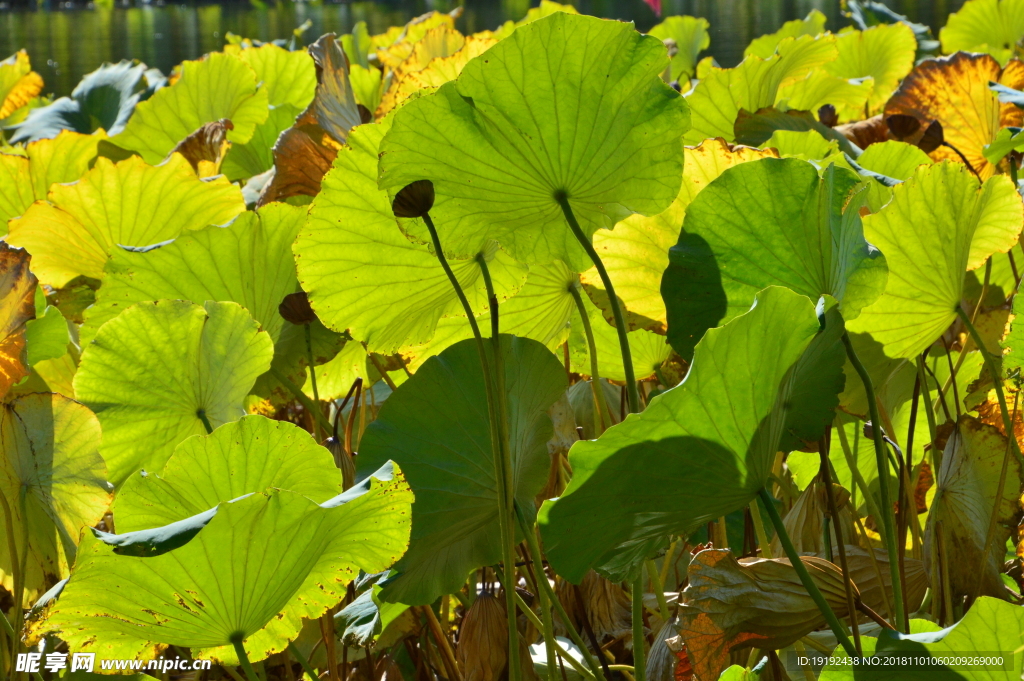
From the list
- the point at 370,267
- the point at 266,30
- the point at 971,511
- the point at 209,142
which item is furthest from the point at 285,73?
the point at 266,30

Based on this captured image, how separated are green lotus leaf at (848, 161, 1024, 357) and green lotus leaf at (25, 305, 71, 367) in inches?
20.8

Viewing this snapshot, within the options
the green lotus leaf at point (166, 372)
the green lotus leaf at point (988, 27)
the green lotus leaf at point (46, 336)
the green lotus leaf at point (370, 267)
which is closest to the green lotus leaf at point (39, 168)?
the green lotus leaf at point (46, 336)

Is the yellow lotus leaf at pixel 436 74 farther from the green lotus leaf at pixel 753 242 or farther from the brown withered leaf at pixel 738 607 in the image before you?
the brown withered leaf at pixel 738 607

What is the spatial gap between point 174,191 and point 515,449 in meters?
0.38

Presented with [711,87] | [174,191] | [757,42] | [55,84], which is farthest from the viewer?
[55,84]

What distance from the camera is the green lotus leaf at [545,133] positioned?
414mm

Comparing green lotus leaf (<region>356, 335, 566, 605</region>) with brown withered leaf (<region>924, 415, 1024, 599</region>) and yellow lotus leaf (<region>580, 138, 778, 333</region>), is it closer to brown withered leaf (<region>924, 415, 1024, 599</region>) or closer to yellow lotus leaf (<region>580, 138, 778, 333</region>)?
yellow lotus leaf (<region>580, 138, 778, 333</region>)

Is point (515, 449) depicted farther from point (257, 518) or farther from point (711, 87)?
point (711, 87)

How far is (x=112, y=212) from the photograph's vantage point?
0.73m

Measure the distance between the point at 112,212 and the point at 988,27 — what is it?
154 cm

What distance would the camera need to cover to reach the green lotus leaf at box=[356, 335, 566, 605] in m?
0.51

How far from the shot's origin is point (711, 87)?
2.79 ft

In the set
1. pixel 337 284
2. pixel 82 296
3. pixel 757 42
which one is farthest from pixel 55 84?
pixel 337 284

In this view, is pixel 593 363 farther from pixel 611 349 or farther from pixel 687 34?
pixel 687 34
